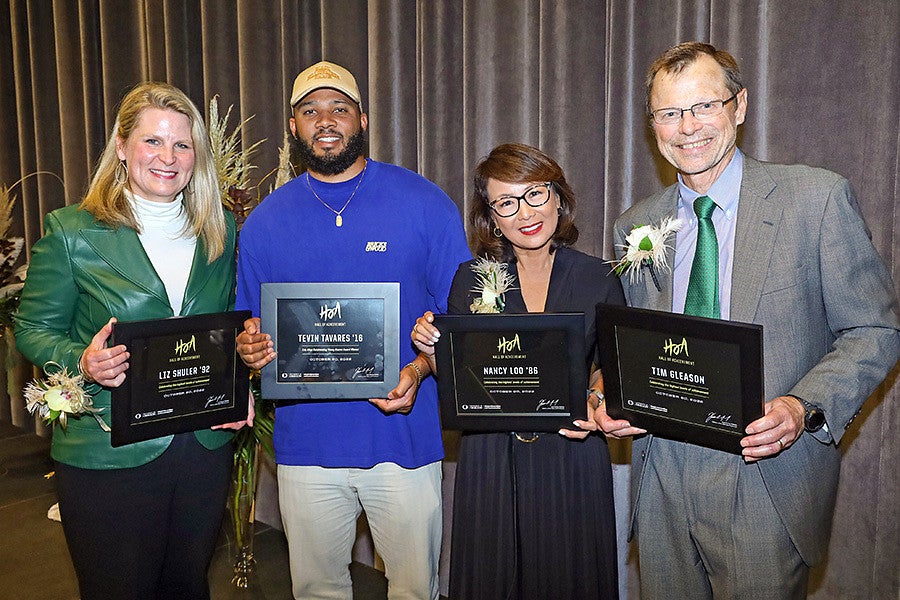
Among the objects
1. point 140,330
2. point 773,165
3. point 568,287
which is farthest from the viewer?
point 568,287

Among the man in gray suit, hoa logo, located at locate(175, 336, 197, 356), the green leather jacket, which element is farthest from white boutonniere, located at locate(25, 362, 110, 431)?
the man in gray suit

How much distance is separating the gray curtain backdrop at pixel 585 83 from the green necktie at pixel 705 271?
845 millimetres

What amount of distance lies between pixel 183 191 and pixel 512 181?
41.7 inches

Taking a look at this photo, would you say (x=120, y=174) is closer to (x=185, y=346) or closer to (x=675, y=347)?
(x=185, y=346)

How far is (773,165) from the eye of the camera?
2057 millimetres

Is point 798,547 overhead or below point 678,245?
below

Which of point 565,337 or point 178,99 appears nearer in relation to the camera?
point 565,337

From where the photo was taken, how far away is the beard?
278 cm

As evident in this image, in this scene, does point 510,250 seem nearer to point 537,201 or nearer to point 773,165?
point 537,201

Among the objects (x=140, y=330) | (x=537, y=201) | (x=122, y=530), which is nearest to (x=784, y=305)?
(x=537, y=201)

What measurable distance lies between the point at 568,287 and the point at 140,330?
1.23 m


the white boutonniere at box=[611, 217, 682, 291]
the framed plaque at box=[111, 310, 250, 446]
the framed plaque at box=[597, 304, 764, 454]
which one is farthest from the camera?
the framed plaque at box=[111, 310, 250, 446]

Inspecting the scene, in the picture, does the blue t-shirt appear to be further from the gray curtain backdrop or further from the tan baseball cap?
the gray curtain backdrop

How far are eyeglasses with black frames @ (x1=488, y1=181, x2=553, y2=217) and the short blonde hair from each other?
900 millimetres
